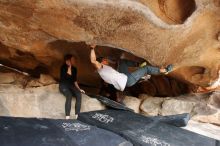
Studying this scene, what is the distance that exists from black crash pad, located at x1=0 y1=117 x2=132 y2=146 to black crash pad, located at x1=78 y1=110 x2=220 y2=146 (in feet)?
A: 0.87

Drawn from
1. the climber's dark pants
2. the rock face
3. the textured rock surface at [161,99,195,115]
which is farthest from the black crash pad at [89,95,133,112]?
the textured rock surface at [161,99,195,115]

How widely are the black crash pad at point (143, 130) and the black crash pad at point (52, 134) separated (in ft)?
0.87

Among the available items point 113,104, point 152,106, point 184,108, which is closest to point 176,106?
point 184,108

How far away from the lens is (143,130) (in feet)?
15.4

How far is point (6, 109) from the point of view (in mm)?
5812

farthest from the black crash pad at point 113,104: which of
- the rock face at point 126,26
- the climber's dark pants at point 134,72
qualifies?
the rock face at point 126,26

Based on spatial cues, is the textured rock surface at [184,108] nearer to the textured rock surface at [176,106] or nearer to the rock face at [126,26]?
the textured rock surface at [176,106]

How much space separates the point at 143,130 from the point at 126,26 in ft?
4.83

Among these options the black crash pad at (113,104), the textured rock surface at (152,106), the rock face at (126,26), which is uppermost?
the rock face at (126,26)

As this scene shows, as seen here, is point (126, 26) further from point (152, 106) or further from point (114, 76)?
point (152, 106)

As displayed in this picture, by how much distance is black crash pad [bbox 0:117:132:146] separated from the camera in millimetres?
3719

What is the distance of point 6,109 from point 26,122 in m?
1.79

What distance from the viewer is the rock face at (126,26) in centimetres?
451

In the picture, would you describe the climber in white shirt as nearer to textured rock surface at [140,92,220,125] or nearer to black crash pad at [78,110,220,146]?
black crash pad at [78,110,220,146]
